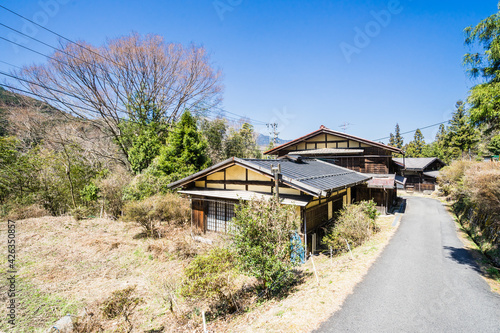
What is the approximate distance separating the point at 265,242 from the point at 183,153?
12560 millimetres

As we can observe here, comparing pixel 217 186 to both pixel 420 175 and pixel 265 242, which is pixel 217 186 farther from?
pixel 420 175

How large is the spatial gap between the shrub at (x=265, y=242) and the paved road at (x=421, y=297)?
63.4 inches

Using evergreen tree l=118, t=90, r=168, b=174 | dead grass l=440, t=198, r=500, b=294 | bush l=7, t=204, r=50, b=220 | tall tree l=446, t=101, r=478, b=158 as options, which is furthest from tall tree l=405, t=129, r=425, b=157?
bush l=7, t=204, r=50, b=220

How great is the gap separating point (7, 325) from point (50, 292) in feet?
5.09

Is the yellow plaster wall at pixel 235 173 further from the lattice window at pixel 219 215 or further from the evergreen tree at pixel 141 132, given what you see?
the evergreen tree at pixel 141 132

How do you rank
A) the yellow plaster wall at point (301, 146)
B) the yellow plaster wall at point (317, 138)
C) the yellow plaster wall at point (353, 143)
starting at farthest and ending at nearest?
1. the yellow plaster wall at point (301, 146)
2. the yellow plaster wall at point (317, 138)
3. the yellow plaster wall at point (353, 143)

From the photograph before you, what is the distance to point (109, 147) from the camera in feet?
70.7

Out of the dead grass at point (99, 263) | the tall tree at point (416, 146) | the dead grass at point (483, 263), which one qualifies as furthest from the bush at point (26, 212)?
the tall tree at point (416, 146)

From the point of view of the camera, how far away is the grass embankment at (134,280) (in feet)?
17.0

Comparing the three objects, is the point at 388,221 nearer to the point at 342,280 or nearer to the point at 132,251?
the point at 342,280

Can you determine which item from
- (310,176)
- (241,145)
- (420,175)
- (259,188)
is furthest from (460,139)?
(259,188)

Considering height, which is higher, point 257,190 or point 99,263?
point 257,190

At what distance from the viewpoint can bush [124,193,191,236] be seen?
11.5m

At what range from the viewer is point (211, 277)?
511 cm
